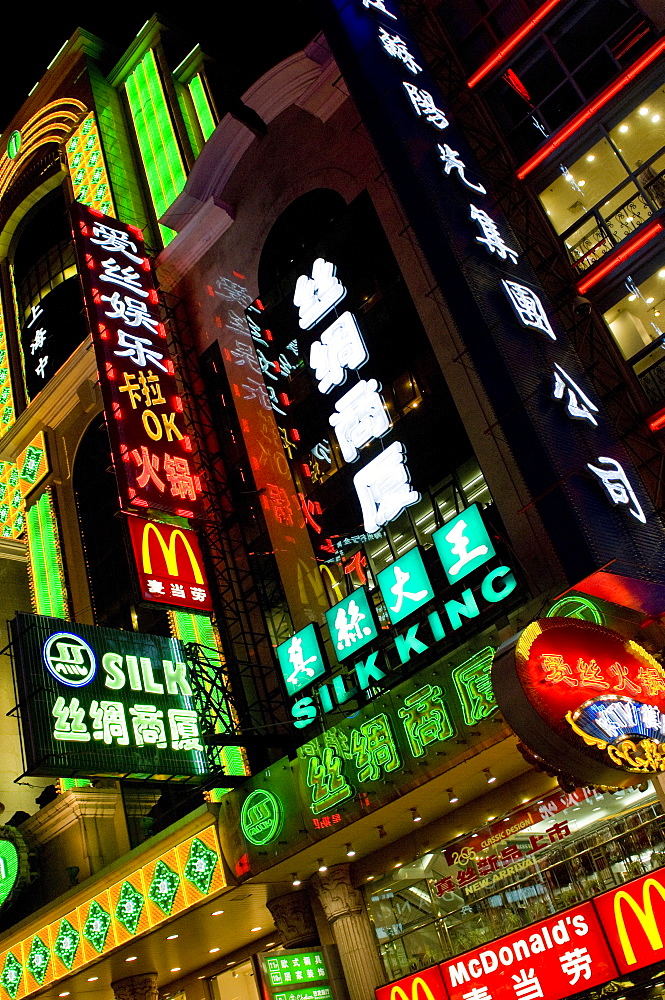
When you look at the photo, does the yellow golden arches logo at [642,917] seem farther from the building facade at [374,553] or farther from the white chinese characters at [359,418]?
the white chinese characters at [359,418]

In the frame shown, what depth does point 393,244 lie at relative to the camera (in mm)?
19969

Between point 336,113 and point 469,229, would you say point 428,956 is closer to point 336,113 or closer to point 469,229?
point 469,229

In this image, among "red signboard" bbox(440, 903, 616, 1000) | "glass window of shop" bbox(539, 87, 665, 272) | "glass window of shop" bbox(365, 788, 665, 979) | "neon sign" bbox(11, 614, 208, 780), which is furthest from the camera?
"glass window of shop" bbox(539, 87, 665, 272)

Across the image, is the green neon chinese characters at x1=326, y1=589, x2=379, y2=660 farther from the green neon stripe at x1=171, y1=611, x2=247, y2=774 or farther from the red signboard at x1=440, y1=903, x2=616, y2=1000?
the red signboard at x1=440, y1=903, x2=616, y2=1000

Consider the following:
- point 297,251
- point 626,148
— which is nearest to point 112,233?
point 297,251

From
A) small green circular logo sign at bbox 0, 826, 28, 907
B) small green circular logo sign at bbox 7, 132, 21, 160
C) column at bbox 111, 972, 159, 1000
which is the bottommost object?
column at bbox 111, 972, 159, 1000

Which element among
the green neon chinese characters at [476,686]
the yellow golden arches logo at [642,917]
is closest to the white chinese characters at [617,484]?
the green neon chinese characters at [476,686]

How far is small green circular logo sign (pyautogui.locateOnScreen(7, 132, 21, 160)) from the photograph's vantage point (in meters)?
35.2

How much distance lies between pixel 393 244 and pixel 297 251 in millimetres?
3756

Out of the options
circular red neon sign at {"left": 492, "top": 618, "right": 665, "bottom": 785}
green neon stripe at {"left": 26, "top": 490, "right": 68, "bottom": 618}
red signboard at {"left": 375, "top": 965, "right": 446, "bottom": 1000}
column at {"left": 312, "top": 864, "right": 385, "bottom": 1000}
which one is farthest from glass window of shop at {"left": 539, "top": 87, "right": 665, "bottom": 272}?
green neon stripe at {"left": 26, "top": 490, "right": 68, "bottom": 618}

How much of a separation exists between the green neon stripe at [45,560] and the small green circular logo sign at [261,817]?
1163 cm

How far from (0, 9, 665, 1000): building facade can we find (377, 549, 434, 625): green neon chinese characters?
0.06 metres

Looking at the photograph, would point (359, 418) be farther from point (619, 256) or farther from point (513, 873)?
point (513, 873)

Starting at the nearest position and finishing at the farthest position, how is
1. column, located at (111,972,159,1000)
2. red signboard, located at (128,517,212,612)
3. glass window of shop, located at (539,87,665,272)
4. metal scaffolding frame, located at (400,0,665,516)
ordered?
1. metal scaffolding frame, located at (400,0,665,516)
2. red signboard, located at (128,517,212,612)
3. glass window of shop, located at (539,87,665,272)
4. column, located at (111,972,159,1000)
